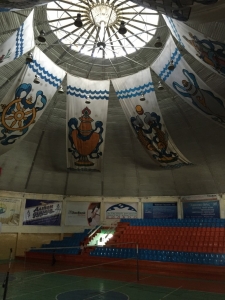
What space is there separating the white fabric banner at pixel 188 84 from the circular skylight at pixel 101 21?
1495mm

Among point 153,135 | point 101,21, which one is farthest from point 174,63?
point 153,135

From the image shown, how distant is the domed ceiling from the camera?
39.2 ft

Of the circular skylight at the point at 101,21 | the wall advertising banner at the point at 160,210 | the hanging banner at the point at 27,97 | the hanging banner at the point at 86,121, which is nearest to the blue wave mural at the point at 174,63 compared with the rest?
the circular skylight at the point at 101,21

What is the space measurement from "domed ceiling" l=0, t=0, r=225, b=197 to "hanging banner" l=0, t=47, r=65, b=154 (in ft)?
5.00

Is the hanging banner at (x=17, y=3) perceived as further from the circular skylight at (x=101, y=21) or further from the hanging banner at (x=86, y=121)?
the hanging banner at (x=86, y=121)

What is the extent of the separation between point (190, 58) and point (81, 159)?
887cm

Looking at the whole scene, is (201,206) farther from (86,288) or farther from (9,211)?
(9,211)

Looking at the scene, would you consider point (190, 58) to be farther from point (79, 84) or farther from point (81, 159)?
point (81, 159)

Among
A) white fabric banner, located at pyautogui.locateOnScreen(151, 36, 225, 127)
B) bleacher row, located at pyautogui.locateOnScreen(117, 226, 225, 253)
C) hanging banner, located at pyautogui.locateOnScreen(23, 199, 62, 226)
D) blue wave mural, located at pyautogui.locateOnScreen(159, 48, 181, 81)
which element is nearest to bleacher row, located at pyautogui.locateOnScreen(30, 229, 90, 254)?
hanging banner, located at pyautogui.locateOnScreen(23, 199, 62, 226)

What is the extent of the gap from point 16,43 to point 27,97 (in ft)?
9.29

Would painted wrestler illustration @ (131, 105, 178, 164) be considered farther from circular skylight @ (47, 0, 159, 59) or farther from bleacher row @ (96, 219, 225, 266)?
bleacher row @ (96, 219, 225, 266)

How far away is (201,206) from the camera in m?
19.1

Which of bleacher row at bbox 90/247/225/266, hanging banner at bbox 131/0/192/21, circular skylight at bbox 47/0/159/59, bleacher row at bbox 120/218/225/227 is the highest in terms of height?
circular skylight at bbox 47/0/159/59

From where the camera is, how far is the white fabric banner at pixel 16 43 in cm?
1017
